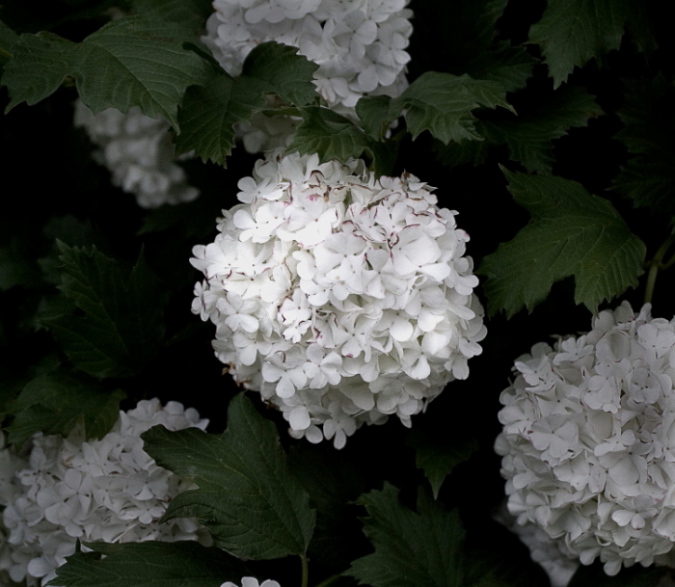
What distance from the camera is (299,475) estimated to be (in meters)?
1.43

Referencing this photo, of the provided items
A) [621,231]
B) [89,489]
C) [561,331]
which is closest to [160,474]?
[89,489]

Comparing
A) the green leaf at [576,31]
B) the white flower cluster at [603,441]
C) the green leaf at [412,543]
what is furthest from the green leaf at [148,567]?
the green leaf at [576,31]

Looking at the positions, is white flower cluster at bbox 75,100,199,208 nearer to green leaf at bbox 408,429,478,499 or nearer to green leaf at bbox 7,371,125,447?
green leaf at bbox 7,371,125,447

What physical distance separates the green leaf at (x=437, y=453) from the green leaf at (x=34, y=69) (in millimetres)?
752

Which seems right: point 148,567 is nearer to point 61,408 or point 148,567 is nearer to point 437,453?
point 61,408

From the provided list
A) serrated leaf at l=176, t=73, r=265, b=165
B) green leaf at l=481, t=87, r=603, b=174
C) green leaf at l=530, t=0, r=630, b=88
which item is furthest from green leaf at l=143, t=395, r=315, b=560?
green leaf at l=530, t=0, r=630, b=88

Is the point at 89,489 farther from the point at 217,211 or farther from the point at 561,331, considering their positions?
the point at 561,331

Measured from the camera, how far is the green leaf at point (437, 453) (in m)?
1.29

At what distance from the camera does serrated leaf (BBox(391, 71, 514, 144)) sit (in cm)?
117

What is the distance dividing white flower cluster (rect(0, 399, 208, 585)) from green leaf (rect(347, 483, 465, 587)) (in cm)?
30

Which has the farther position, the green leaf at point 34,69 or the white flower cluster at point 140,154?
the white flower cluster at point 140,154

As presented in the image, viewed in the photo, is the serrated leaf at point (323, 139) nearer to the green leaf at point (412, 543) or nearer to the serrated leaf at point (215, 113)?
the serrated leaf at point (215, 113)

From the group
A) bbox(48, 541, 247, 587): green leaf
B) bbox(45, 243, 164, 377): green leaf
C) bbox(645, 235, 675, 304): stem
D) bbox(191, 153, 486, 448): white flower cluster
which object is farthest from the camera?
bbox(45, 243, 164, 377): green leaf

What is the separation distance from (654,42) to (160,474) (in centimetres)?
105
